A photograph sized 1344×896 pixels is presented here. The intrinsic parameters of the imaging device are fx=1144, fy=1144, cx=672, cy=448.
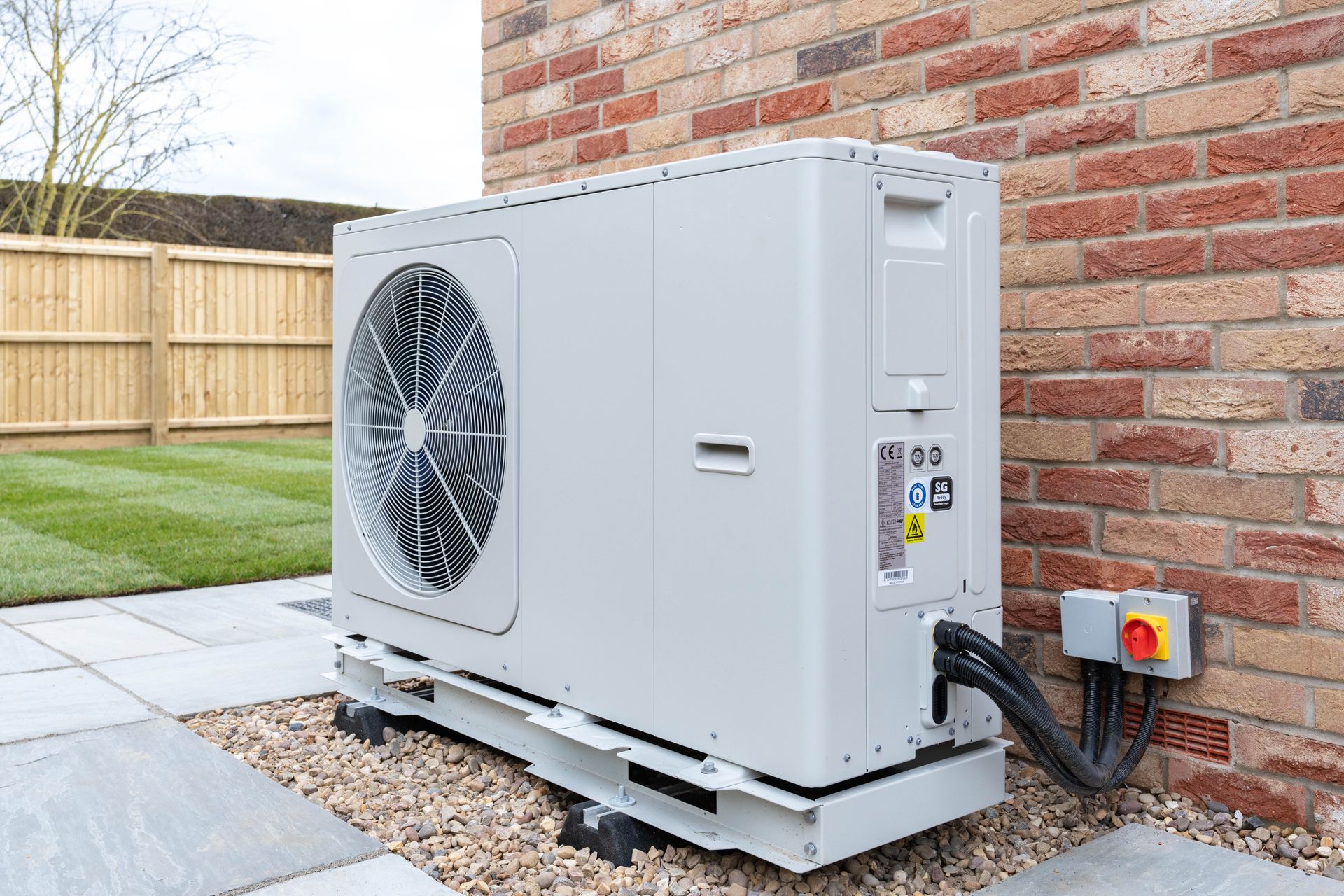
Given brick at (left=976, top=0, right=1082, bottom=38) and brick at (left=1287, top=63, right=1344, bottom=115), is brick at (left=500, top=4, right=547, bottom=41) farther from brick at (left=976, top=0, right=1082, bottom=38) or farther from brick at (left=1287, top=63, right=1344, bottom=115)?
brick at (left=1287, top=63, right=1344, bottom=115)

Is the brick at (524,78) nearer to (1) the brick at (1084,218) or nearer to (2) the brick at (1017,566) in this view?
(1) the brick at (1084,218)

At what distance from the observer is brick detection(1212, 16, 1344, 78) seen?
2.12m

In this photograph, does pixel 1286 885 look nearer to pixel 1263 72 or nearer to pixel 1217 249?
pixel 1217 249

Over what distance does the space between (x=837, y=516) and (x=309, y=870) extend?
3.80 ft

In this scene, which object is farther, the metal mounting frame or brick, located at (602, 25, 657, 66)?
brick, located at (602, 25, 657, 66)

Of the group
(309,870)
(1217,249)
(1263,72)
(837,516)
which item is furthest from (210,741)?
(1263,72)

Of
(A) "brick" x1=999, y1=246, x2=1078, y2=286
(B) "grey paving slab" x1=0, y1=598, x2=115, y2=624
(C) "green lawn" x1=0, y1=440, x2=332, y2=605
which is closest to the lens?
(A) "brick" x1=999, y1=246, x2=1078, y2=286

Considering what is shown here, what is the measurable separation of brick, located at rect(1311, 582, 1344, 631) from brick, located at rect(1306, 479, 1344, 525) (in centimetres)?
12

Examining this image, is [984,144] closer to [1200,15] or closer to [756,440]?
[1200,15]

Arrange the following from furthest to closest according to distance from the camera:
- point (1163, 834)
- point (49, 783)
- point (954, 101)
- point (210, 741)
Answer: point (210, 741), point (954, 101), point (49, 783), point (1163, 834)

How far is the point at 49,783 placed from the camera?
2520 mm

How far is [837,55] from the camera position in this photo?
2982mm

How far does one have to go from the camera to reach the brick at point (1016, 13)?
2.50 meters

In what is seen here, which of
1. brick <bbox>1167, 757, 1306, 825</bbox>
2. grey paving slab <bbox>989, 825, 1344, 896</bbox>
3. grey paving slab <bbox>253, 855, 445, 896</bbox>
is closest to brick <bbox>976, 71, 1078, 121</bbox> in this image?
brick <bbox>1167, 757, 1306, 825</bbox>
